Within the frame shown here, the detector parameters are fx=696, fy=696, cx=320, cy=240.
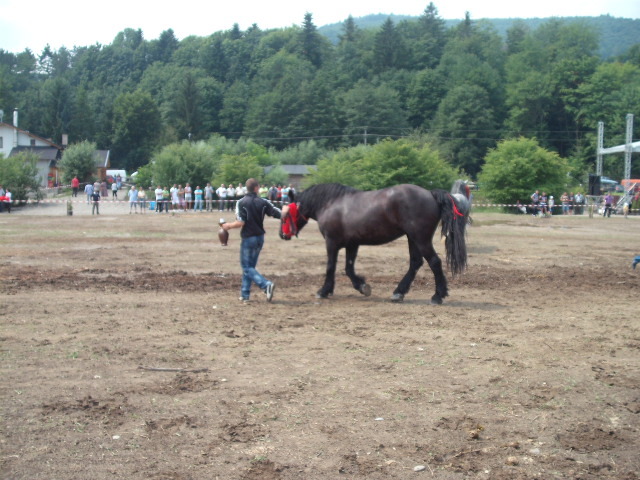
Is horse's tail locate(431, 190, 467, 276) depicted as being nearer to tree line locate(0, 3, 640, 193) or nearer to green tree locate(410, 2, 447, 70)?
tree line locate(0, 3, 640, 193)

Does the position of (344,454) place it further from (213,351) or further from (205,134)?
(205,134)

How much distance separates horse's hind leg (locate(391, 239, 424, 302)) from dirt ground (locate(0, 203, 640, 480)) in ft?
0.68

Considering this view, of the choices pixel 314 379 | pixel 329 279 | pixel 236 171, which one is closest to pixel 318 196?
pixel 329 279

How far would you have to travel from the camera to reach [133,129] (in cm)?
10894

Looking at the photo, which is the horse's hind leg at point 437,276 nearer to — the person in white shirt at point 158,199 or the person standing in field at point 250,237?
the person standing in field at point 250,237

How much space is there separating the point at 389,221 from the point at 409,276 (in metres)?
0.93

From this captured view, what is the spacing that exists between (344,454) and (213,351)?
10.1ft

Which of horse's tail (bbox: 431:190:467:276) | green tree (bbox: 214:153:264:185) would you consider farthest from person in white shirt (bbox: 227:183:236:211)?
horse's tail (bbox: 431:190:467:276)

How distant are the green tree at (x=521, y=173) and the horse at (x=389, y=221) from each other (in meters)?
37.7

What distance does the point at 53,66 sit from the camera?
17975cm

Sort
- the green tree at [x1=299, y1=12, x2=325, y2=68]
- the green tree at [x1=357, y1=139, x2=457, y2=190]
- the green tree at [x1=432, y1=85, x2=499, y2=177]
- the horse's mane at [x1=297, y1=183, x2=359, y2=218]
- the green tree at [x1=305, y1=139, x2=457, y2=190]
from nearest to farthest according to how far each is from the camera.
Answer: the horse's mane at [x1=297, y1=183, x2=359, y2=218] → the green tree at [x1=305, y1=139, x2=457, y2=190] → the green tree at [x1=357, y1=139, x2=457, y2=190] → the green tree at [x1=432, y1=85, x2=499, y2=177] → the green tree at [x1=299, y1=12, x2=325, y2=68]

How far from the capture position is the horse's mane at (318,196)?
38.4 feet

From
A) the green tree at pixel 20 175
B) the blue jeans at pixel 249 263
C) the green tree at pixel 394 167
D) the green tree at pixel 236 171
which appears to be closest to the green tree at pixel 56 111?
the green tree at pixel 20 175

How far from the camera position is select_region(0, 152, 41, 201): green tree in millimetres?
41344
